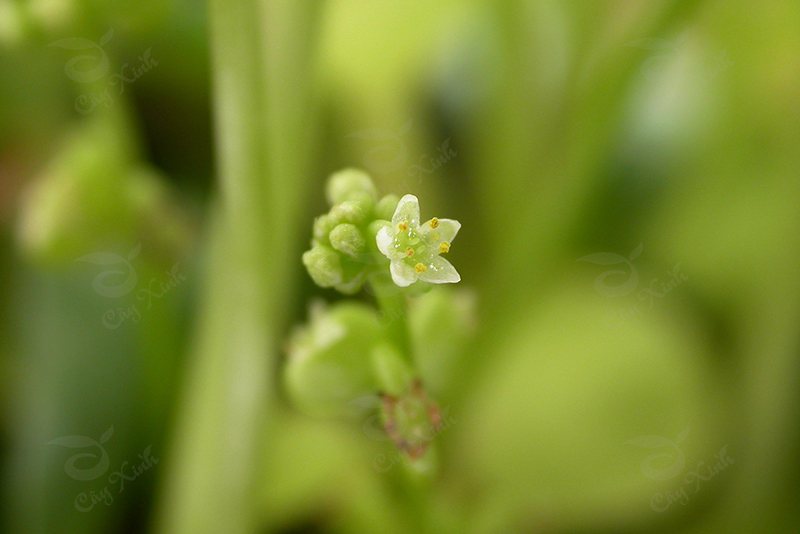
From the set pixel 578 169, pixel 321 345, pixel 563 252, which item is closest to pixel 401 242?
pixel 321 345

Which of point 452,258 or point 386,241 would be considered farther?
point 452,258

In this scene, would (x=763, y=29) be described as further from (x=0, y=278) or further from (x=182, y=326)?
(x=0, y=278)

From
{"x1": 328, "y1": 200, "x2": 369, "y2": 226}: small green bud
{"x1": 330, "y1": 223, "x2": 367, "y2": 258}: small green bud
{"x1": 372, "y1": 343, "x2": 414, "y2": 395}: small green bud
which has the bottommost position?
{"x1": 372, "y1": 343, "x2": 414, "y2": 395}: small green bud

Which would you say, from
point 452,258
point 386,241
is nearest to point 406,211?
point 386,241

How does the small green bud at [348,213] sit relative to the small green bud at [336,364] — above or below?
above

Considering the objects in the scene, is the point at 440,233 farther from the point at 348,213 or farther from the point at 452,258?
the point at 452,258
